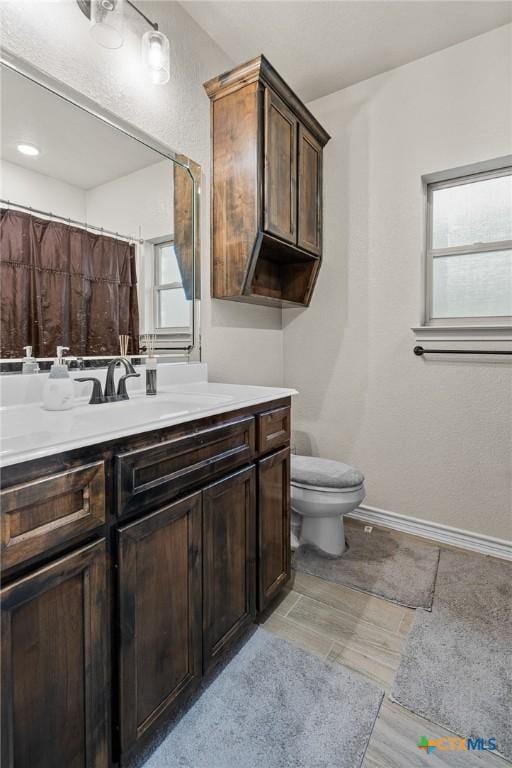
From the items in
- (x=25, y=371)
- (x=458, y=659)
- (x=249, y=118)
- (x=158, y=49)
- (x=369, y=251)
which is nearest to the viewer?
(x=25, y=371)

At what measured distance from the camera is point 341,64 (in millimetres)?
2221

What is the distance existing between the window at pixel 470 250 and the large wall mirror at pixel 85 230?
1443 mm

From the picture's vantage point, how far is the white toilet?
189 cm

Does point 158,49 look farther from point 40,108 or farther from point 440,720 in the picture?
point 440,720

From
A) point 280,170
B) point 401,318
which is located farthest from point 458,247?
point 280,170

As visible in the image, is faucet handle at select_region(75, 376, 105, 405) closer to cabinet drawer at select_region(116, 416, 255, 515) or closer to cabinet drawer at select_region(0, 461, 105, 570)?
cabinet drawer at select_region(116, 416, 255, 515)

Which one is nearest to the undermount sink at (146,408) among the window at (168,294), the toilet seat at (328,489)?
the window at (168,294)

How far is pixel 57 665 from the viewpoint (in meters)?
0.77

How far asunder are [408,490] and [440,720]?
51.1 inches

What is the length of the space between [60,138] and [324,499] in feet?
5.99

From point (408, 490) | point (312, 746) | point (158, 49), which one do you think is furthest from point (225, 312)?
point (312, 746)

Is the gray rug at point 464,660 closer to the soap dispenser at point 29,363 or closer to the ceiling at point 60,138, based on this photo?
the soap dispenser at point 29,363

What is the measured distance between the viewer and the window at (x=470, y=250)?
2098mm

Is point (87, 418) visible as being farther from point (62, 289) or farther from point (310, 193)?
point (310, 193)
